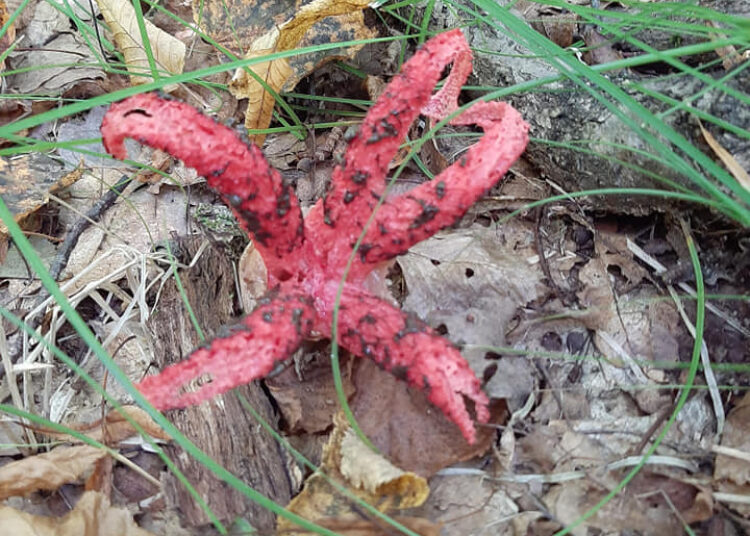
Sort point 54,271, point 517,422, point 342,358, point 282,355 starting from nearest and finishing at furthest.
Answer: point 282,355, point 517,422, point 342,358, point 54,271

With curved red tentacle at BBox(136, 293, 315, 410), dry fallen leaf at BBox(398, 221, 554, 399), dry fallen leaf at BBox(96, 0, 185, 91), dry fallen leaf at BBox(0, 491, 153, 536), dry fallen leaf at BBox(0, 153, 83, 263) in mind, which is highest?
dry fallen leaf at BBox(96, 0, 185, 91)

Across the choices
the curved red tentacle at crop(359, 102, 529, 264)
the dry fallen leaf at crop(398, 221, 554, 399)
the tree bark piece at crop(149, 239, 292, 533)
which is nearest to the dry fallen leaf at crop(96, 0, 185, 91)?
the tree bark piece at crop(149, 239, 292, 533)

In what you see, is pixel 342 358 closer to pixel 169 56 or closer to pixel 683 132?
pixel 683 132

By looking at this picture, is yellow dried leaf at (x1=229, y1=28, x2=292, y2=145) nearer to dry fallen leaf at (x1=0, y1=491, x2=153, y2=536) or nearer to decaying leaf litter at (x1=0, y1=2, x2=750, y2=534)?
decaying leaf litter at (x1=0, y1=2, x2=750, y2=534)

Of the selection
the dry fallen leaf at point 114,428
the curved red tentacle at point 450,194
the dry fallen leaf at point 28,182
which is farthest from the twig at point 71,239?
the curved red tentacle at point 450,194

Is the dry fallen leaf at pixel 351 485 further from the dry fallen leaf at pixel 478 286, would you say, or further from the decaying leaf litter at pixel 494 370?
the dry fallen leaf at pixel 478 286

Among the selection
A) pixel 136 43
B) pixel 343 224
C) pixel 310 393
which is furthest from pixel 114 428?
pixel 136 43

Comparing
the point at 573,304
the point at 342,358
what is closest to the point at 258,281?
the point at 342,358
